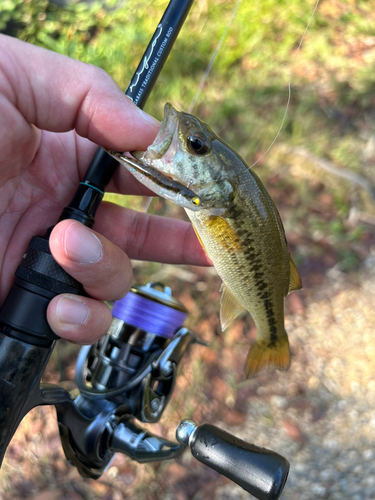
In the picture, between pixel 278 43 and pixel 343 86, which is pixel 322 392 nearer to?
pixel 343 86

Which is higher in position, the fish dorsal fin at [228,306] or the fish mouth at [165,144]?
the fish mouth at [165,144]

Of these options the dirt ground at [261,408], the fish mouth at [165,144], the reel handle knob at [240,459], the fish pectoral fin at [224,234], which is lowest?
the dirt ground at [261,408]

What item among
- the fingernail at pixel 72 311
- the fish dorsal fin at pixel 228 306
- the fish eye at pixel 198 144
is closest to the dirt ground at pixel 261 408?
the fish dorsal fin at pixel 228 306

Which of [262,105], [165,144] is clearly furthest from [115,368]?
[262,105]

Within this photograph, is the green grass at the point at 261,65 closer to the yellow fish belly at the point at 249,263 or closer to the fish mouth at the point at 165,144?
the yellow fish belly at the point at 249,263

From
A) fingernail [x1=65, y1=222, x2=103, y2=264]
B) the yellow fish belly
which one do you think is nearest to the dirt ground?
the yellow fish belly

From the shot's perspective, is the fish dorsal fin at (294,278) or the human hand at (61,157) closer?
the human hand at (61,157)

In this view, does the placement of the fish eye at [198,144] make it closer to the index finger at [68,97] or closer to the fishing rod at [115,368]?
the index finger at [68,97]

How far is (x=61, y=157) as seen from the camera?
5.77 feet

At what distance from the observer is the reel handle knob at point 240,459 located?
1.19 m

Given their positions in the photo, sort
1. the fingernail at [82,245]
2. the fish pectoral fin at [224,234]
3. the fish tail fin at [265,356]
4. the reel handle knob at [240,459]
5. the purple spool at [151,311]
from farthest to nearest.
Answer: the fish tail fin at [265,356]
the purple spool at [151,311]
the fish pectoral fin at [224,234]
the fingernail at [82,245]
the reel handle knob at [240,459]

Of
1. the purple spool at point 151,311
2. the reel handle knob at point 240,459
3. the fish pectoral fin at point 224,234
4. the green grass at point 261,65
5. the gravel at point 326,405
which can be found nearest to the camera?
the reel handle knob at point 240,459

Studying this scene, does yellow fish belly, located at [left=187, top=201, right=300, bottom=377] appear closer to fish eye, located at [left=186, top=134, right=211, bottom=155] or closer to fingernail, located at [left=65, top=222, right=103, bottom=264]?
fish eye, located at [left=186, top=134, right=211, bottom=155]

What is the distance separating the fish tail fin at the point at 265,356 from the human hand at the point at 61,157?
2.36 feet
